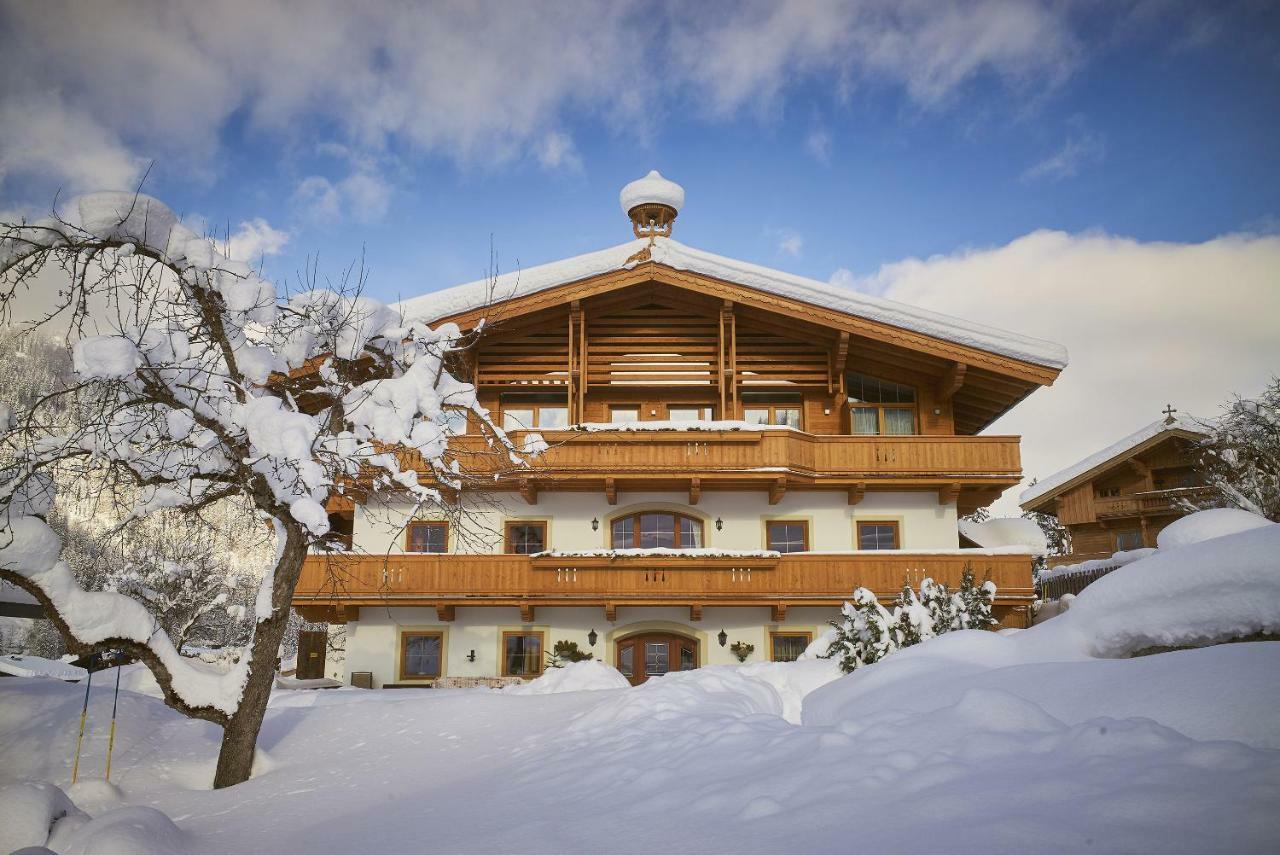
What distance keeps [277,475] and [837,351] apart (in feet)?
50.7

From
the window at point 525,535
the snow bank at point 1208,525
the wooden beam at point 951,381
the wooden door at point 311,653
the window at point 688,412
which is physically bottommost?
the wooden door at point 311,653

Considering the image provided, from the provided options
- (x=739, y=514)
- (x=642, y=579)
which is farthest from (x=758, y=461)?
(x=642, y=579)

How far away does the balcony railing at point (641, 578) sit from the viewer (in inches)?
733

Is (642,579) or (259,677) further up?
(642,579)

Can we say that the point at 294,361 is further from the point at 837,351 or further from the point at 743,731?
the point at 837,351

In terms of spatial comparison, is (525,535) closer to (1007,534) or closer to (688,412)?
(688,412)

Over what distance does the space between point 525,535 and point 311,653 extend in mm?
7834

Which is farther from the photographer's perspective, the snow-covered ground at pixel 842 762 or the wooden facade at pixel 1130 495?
the wooden facade at pixel 1130 495

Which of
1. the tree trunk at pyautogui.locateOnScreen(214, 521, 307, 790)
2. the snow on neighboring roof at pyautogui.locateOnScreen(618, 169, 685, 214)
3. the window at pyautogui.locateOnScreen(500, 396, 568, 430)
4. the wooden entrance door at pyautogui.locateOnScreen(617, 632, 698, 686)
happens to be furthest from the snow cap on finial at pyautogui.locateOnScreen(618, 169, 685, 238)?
the tree trunk at pyautogui.locateOnScreen(214, 521, 307, 790)

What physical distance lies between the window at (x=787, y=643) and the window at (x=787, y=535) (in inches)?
81.4

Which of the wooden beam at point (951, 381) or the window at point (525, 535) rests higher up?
the wooden beam at point (951, 381)

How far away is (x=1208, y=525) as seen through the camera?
680 cm

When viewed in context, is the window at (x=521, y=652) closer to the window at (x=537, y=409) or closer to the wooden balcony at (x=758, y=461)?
the wooden balcony at (x=758, y=461)

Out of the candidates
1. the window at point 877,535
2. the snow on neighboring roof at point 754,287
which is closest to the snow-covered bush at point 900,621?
the window at point 877,535
